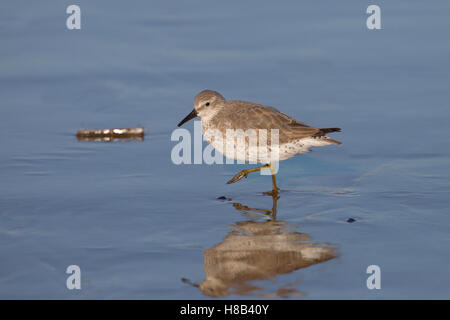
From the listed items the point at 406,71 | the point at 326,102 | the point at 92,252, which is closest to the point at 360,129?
the point at 326,102

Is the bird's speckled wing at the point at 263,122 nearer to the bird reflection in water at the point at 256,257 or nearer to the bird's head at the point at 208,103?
the bird's head at the point at 208,103

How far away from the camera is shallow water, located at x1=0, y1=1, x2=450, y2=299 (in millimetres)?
5586

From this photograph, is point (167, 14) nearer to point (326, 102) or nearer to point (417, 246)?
point (326, 102)

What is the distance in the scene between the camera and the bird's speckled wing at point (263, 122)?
7.76 m

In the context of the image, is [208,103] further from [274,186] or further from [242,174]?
[274,186]

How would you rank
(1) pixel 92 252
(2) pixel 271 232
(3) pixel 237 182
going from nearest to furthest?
1. (1) pixel 92 252
2. (2) pixel 271 232
3. (3) pixel 237 182

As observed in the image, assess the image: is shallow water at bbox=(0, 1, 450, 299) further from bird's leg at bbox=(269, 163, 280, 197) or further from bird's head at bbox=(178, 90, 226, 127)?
bird's head at bbox=(178, 90, 226, 127)

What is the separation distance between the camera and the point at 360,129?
9.37 meters

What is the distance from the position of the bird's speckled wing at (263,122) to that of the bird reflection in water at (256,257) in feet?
4.53

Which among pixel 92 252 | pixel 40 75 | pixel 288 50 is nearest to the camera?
pixel 92 252

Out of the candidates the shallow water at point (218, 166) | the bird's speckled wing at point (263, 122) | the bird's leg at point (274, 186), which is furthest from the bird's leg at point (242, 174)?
the bird's speckled wing at point (263, 122)

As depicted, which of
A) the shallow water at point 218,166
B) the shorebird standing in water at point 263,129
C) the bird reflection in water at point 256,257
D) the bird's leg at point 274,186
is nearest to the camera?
the bird reflection in water at point 256,257

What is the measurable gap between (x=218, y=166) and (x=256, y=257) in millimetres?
2757

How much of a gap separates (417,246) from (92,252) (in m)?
2.71
